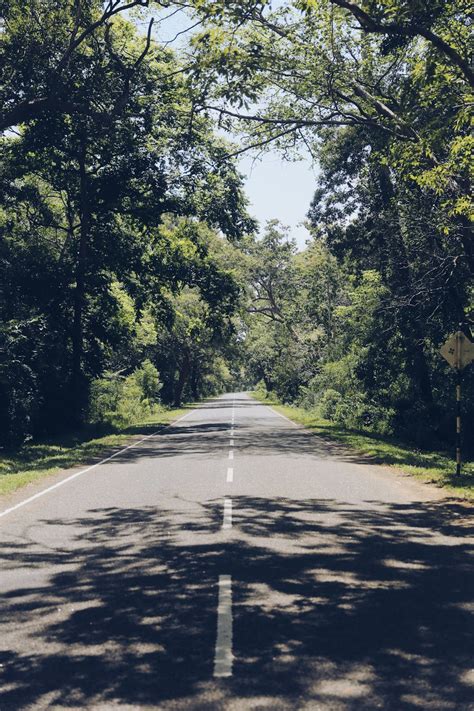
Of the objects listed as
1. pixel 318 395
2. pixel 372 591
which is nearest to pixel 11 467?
pixel 372 591

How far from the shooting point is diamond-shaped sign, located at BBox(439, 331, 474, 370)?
15.0 m

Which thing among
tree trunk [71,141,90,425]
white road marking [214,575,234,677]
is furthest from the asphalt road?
tree trunk [71,141,90,425]

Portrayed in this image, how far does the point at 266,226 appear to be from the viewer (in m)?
61.7

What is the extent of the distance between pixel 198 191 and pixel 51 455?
1283 centimetres

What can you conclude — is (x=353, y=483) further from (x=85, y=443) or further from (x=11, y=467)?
(x=85, y=443)

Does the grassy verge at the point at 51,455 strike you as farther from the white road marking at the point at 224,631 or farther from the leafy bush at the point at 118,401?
the white road marking at the point at 224,631

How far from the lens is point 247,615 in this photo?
6070mm

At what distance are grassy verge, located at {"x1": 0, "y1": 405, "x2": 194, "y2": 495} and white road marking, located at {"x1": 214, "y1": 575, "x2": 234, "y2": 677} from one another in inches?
306

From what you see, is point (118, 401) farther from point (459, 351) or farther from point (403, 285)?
point (459, 351)

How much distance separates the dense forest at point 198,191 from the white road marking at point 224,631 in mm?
8882

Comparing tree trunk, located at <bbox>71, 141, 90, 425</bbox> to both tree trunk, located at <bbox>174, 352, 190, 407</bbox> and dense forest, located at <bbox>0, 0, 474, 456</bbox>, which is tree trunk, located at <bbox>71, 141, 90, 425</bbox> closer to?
dense forest, located at <bbox>0, 0, 474, 456</bbox>

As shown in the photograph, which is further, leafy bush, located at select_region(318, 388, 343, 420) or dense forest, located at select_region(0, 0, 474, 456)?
leafy bush, located at select_region(318, 388, 343, 420)

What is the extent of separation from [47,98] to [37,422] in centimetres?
1198

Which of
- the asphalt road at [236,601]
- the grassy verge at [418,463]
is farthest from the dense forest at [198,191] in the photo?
the asphalt road at [236,601]
